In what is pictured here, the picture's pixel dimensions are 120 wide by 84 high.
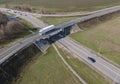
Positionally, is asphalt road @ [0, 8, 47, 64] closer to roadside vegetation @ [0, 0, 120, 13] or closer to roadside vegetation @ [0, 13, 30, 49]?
roadside vegetation @ [0, 13, 30, 49]

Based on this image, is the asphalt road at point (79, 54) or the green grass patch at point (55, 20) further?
the green grass patch at point (55, 20)

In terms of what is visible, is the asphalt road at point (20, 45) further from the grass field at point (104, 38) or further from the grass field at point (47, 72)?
the grass field at point (104, 38)

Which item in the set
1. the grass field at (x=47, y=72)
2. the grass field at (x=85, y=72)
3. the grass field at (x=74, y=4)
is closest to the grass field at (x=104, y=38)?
the grass field at (x=85, y=72)

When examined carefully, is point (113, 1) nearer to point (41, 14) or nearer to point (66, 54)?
point (41, 14)

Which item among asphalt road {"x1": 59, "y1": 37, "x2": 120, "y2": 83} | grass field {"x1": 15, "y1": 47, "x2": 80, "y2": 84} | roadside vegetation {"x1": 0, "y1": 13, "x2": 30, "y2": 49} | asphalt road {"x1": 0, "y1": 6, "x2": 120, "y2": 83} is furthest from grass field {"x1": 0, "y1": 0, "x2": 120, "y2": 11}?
grass field {"x1": 15, "y1": 47, "x2": 80, "y2": 84}

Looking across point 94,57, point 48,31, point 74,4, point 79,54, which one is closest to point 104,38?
point 94,57

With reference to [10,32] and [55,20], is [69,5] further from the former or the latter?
[10,32]
